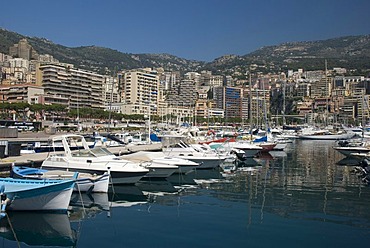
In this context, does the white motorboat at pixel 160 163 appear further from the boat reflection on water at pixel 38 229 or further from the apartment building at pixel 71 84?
the apartment building at pixel 71 84

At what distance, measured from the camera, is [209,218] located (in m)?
16.1

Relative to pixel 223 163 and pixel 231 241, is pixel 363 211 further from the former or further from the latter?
pixel 223 163

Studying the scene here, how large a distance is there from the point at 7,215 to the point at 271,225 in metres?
10.00

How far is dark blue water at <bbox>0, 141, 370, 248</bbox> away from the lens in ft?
43.7

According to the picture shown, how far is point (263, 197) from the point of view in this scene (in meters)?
20.6

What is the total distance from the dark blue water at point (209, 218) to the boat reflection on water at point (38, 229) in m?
0.03

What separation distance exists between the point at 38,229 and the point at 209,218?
6.34m

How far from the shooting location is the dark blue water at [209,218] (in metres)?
13.3

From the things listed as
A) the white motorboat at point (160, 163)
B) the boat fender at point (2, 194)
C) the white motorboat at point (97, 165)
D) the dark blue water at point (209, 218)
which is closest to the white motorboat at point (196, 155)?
the white motorboat at point (160, 163)

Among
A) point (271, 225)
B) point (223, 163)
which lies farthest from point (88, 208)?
point (223, 163)

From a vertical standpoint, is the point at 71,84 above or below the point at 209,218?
above

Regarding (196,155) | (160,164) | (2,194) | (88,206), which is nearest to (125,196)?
(88,206)

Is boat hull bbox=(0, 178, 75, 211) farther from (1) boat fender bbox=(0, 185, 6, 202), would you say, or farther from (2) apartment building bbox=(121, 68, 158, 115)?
(2) apartment building bbox=(121, 68, 158, 115)

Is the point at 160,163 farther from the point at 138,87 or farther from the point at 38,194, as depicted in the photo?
the point at 138,87
